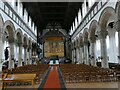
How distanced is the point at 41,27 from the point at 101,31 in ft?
96.2

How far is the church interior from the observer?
34.4 feet

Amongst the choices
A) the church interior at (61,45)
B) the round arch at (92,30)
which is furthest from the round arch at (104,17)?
the round arch at (92,30)

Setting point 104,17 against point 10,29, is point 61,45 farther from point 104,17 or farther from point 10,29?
point 104,17

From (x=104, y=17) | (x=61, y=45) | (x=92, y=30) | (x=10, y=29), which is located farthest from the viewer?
(x=61, y=45)

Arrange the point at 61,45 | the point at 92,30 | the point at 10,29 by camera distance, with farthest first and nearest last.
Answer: the point at 61,45 < the point at 92,30 < the point at 10,29

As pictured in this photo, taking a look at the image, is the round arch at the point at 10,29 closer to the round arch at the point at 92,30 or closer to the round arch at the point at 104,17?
the round arch at the point at 92,30

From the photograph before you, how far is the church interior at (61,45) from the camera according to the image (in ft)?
34.4

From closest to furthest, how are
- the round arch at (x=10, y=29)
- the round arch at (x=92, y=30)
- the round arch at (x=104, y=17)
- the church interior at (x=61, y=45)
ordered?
the church interior at (x=61, y=45)
the round arch at (x=104, y=17)
the round arch at (x=10, y=29)
the round arch at (x=92, y=30)

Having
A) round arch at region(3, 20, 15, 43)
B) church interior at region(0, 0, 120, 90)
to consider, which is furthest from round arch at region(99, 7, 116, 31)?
round arch at region(3, 20, 15, 43)

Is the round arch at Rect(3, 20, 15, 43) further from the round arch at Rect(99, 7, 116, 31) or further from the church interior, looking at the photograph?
the round arch at Rect(99, 7, 116, 31)

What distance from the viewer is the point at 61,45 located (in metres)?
43.6

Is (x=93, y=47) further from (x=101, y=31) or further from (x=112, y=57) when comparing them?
(x=112, y=57)

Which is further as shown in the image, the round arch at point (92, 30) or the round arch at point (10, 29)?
the round arch at point (92, 30)

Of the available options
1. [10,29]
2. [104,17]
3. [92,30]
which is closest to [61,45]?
[92,30]
